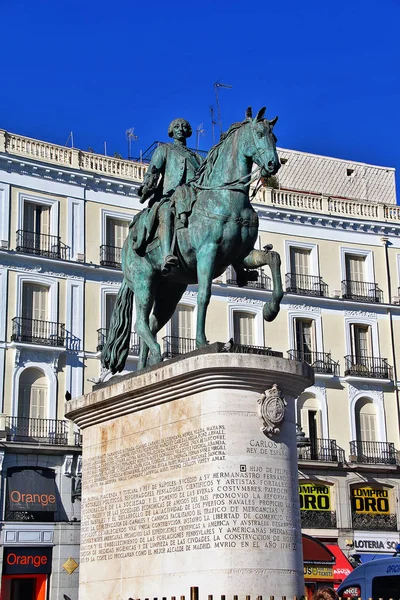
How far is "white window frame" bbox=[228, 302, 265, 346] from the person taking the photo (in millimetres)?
41906

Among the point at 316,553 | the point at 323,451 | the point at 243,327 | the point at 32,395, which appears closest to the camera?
the point at 316,553

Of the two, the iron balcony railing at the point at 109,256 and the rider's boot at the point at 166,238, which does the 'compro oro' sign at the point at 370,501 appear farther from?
the rider's boot at the point at 166,238

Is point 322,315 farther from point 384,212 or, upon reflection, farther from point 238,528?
point 238,528

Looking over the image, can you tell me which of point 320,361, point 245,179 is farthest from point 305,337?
point 245,179

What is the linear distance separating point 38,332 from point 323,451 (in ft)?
41.6

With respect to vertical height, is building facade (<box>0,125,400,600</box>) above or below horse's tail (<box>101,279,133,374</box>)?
above

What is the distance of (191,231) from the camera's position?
1288 centimetres

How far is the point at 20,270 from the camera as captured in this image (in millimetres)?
37562

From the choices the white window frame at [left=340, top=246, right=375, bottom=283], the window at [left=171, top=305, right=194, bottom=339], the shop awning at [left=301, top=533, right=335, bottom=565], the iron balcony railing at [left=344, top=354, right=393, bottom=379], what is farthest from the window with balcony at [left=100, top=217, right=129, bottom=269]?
the shop awning at [left=301, top=533, right=335, bottom=565]

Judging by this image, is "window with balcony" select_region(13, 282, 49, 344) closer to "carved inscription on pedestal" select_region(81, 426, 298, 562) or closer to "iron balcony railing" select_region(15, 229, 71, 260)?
"iron balcony railing" select_region(15, 229, 71, 260)

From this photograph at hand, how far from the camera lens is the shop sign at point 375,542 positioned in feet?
133

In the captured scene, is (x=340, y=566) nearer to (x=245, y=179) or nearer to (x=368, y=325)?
(x=368, y=325)

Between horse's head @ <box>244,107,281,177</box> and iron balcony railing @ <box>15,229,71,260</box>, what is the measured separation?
25931 mm

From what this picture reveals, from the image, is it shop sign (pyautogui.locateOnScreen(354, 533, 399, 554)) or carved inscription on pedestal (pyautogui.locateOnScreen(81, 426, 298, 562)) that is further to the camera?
shop sign (pyautogui.locateOnScreen(354, 533, 399, 554))
